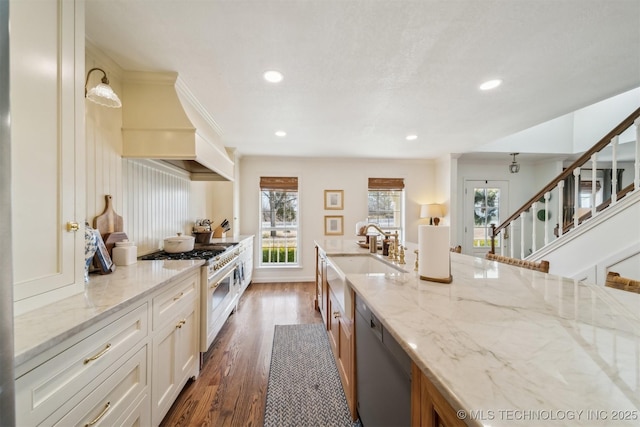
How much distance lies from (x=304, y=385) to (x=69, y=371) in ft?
4.77

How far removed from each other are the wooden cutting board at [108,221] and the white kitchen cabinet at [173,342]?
0.64 metres

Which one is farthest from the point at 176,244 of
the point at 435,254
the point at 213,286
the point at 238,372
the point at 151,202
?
the point at 435,254

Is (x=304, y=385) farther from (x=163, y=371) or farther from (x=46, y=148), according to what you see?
(x=46, y=148)

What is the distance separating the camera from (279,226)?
15.9ft

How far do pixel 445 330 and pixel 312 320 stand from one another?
8.07 ft

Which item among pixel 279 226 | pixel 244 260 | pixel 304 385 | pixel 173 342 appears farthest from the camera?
pixel 279 226

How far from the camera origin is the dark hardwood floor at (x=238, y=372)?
154cm

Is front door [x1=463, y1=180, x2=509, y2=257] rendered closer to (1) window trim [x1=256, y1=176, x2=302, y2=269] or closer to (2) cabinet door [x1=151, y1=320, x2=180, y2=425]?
(1) window trim [x1=256, y1=176, x2=302, y2=269]

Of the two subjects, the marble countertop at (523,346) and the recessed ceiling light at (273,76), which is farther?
the recessed ceiling light at (273,76)

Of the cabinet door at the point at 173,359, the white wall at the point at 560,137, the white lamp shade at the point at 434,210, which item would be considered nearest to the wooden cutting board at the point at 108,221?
the cabinet door at the point at 173,359

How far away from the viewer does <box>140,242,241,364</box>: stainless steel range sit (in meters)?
1.95

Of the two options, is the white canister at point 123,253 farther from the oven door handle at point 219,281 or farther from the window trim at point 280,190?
the window trim at point 280,190

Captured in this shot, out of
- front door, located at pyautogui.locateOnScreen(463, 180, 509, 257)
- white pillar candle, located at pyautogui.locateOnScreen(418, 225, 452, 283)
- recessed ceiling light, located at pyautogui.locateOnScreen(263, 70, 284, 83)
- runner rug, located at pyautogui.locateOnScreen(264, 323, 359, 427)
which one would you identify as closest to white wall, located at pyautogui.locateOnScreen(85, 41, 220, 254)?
recessed ceiling light, located at pyautogui.locateOnScreen(263, 70, 284, 83)

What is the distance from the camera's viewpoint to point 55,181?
41.5 inches
